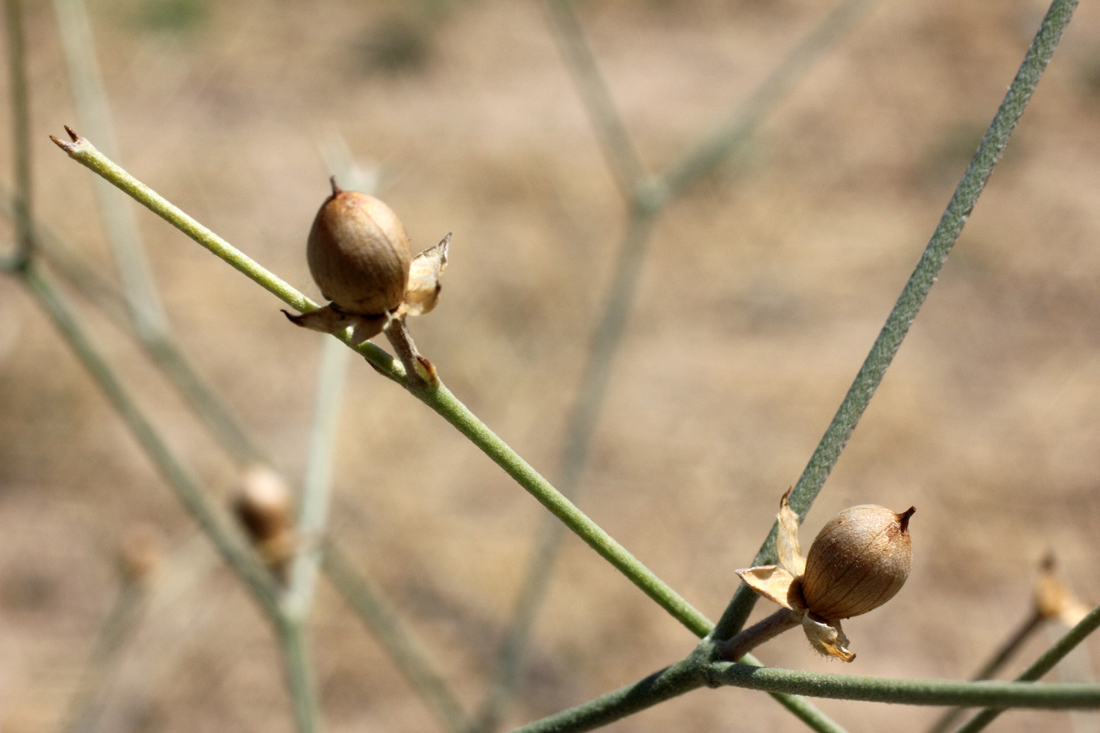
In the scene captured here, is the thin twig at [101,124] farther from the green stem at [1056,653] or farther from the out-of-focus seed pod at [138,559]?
the green stem at [1056,653]

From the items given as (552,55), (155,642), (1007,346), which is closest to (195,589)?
(155,642)

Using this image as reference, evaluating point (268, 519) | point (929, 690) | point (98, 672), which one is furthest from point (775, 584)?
point (98, 672)

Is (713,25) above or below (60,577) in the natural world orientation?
above

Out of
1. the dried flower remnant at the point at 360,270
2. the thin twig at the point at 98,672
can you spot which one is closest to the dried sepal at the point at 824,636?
the dried flower remnant at the point at 360,270

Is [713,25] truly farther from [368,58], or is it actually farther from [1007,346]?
[1007,346]

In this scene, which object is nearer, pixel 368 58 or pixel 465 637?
pixel 465 637

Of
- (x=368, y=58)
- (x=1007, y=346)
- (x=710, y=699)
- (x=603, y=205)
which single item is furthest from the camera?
(x=368, y=58)

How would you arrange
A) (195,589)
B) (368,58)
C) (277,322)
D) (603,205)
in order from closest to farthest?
(195,589), (277,322), (603,205), (368,58)

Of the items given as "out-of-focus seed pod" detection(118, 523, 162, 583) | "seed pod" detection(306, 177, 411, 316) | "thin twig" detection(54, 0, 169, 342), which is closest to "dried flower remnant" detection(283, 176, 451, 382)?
"seed pod" detection(306, 177, 411, 316)
